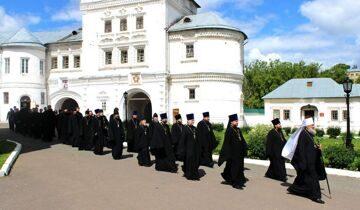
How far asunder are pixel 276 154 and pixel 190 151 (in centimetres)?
249

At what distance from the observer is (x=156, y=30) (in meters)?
34.0

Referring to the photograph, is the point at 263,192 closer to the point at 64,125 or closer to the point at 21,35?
the point at 64,125

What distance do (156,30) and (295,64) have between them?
31.0 meters

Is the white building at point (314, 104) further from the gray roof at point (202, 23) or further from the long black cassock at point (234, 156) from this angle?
the long black cassock at point (234, 156)

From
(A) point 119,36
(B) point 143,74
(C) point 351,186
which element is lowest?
(C) point 351,186

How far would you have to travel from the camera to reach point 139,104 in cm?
3819

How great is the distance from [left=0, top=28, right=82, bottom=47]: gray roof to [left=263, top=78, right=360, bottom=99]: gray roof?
20331 millimetres

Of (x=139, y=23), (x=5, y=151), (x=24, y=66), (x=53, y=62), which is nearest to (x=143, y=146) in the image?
(x=5, y=151)

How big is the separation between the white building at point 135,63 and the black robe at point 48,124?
1228 cm

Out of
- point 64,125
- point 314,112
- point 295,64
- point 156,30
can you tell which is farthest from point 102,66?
point 295,64

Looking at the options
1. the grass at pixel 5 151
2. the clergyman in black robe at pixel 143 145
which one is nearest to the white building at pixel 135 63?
the grass at pixel 5 151

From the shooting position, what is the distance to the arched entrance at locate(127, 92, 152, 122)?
36.3 m

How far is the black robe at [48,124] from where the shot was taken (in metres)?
22.0

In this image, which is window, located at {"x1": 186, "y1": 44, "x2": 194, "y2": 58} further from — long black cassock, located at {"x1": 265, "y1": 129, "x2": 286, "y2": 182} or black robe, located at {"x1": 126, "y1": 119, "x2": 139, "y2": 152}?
long black cassock, located at {"x1": 265, "y1": 129, "x2": 286, "y2": 182}
